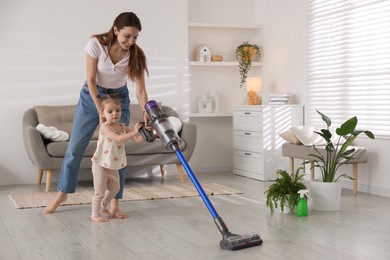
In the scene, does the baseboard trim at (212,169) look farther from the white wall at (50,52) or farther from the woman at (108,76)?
the woman at (108,76)

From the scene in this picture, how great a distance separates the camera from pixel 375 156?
492 centimetres

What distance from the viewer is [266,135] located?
19.0 ft

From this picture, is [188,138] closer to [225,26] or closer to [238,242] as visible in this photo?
[225,26]

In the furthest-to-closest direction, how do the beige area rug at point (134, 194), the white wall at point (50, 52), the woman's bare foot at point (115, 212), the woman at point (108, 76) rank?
the white wall at point (50, 52) < the beige area rug at point (134, 194) < the woman's bare foot at point (115, 212) < the woman at point (108, 76)

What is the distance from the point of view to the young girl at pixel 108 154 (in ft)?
12.0

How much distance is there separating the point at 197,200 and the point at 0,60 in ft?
8.02

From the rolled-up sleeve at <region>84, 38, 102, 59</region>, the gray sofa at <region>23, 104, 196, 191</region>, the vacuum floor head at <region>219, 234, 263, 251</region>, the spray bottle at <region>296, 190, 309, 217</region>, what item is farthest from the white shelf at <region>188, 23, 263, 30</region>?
the vacuum floor head at <region>219, 234, 263, 251</region>

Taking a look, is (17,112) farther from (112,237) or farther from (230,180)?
(112,237)

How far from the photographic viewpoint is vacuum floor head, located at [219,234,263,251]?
2947 millimetres

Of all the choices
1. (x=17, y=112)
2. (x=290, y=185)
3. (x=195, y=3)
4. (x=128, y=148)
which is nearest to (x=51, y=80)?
(x=17, y=112)

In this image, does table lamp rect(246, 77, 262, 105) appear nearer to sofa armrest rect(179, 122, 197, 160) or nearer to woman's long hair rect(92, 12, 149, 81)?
sofa armrest rect(179, 122, 197, 160)

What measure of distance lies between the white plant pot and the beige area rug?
3.22 feet

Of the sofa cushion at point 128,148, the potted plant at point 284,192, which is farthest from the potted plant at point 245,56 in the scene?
the potted plant at point 284,192

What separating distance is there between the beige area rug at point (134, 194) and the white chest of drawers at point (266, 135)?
65cm
